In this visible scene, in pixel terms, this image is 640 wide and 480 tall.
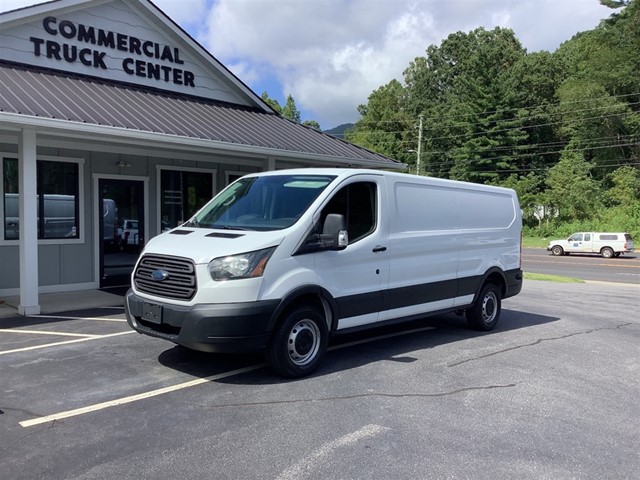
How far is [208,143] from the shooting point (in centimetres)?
1002

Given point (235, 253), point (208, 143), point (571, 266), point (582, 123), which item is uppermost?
point (582, 123)

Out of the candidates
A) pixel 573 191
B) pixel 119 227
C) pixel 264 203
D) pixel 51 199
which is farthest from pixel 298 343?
pixel 573 191

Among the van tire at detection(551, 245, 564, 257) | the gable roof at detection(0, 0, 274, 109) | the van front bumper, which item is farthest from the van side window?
the van tire at detection(551, 245, 564, 257)

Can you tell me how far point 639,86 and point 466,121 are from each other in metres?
15.5

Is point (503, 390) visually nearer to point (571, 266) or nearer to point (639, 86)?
point (571, 266)

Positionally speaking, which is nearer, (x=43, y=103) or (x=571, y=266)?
(x=43, y=103)

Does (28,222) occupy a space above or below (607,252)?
above

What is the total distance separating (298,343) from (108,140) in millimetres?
6172

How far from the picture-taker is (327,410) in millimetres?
4660

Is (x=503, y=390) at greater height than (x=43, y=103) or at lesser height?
lesser

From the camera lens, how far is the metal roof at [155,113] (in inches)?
337

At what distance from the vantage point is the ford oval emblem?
5301 millimetres

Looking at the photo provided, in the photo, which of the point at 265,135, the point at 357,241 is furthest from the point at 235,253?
the point at 265,135

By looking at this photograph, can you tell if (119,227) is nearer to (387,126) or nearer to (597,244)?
(597,244)
